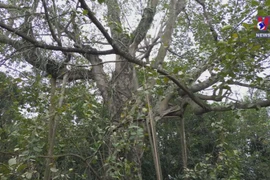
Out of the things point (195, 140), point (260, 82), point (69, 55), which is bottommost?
point (195, 140)

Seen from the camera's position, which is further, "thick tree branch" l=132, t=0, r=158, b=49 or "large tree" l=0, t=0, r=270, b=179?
"thick tree branch" l=132, t=0, r=158, b=49

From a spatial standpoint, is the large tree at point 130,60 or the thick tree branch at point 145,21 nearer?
the large tree at point 130,60

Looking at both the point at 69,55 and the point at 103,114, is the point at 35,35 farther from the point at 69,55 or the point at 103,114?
the point at 103,114

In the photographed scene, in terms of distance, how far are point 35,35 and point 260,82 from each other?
6.37 feet

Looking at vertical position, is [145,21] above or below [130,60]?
above

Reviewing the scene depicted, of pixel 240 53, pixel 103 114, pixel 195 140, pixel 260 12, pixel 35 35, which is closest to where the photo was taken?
pixel 260 12

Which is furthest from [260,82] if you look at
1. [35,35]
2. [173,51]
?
[173,51]

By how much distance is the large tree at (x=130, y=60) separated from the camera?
223 cm

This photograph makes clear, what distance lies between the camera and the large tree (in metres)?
2.23

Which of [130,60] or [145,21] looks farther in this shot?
[145,21]

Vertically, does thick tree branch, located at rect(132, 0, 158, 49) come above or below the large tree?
above

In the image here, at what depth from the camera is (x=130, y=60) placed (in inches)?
99.7

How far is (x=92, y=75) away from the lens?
4055mm

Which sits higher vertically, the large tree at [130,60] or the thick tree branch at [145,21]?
the thick tree branch at [145,21]
